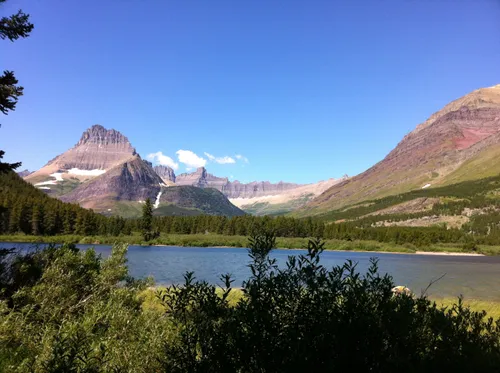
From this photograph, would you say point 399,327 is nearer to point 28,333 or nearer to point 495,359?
point 495,359

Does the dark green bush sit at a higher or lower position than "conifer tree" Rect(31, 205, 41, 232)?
lower

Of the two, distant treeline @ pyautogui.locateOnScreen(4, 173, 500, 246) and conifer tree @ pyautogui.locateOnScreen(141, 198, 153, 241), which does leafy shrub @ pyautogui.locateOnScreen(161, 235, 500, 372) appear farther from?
conifer tree @ pyautogui.locateOnScreen(141, 198, 153, 241)

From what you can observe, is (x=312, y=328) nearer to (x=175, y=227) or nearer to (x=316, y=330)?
(x=316, y=330)

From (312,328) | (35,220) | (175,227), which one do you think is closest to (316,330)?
(312,328)

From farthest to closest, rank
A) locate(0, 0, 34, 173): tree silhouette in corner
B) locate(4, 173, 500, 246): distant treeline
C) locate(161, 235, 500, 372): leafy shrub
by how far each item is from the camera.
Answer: locate(4, 173, 500, 246): distant treeline → locate(0, 0, 34, 173): tree silhouette in corner → locate(161, 235, 500, 372): leafy shrub

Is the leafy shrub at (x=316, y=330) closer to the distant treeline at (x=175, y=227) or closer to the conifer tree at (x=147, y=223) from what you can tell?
the distant treeline at (x=175, y=227)

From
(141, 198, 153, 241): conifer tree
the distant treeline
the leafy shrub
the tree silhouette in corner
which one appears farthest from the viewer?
(141, 198, 153, 241): conifer tree

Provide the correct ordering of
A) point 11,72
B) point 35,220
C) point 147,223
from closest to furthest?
1. point 11,72
2. point 35,220
3. point 147,223

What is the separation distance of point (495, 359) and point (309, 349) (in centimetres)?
252

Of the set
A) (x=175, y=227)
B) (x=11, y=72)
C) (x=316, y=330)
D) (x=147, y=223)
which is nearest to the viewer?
(x=316, y=330)

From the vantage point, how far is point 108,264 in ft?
75.8

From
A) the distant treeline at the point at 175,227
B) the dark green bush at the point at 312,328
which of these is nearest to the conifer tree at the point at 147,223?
the distant treeline at the point at 175,227

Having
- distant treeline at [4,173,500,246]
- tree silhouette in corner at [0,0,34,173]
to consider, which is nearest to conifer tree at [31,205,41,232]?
distant treeline at [4,173,500,246]

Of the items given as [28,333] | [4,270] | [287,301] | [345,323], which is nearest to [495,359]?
[345,323]
